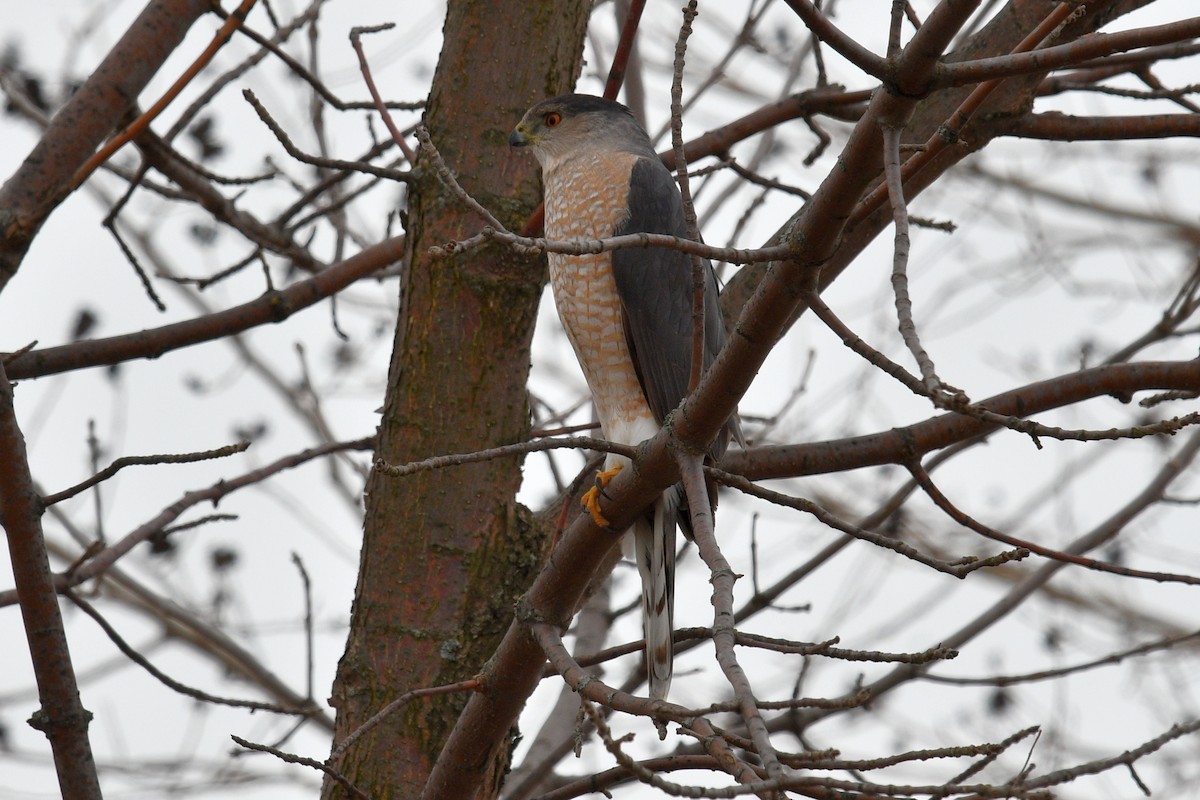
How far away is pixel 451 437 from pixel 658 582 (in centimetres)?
68

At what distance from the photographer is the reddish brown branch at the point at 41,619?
88.7 inches

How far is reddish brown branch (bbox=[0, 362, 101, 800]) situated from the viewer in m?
2.25

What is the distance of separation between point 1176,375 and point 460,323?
179 centimetres

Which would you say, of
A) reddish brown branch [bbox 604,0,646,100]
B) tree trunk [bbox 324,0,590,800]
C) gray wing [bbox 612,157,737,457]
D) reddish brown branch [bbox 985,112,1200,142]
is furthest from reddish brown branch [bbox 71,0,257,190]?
reddish brown branch [bbox 985,112,1200,142]

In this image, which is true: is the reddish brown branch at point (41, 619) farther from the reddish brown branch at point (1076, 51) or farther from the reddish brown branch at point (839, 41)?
the reddish brown branch at point (1076, 51)

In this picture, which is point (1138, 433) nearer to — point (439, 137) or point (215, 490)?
point (439, 137)

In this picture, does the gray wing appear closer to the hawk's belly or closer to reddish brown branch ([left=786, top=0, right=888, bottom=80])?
the hawk's belly

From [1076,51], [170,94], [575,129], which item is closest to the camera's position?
[1076,51]

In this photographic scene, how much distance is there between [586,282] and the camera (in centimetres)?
363

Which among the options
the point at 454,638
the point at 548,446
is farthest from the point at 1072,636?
the point at 548,446

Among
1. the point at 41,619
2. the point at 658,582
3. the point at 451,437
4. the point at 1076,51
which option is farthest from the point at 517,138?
the point at 1076,51

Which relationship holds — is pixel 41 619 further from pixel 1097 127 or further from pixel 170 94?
pixel 1097 127

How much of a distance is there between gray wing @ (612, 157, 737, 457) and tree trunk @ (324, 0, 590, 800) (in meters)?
0.31

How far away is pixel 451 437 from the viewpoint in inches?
129
